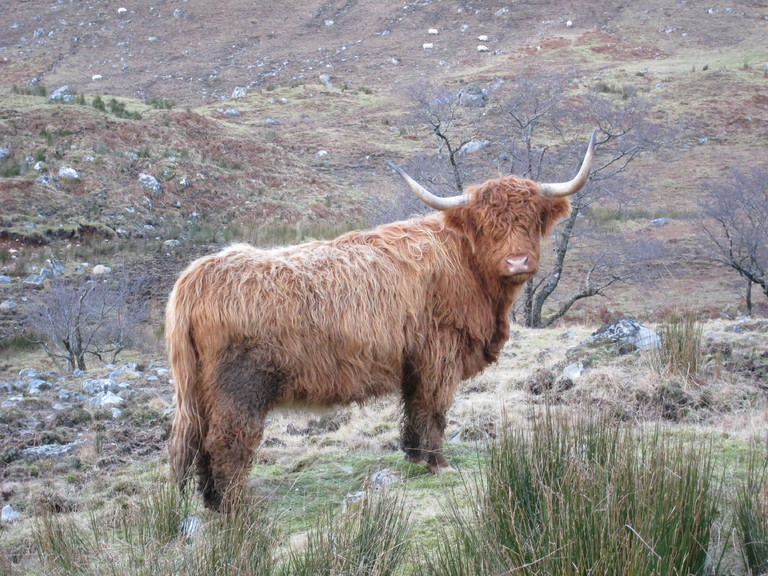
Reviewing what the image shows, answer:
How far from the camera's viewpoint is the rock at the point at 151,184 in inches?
845

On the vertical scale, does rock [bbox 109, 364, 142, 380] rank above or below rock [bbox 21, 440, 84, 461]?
below

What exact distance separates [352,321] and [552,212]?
66.0 inches

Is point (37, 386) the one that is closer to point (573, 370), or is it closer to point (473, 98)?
point (573, 370)

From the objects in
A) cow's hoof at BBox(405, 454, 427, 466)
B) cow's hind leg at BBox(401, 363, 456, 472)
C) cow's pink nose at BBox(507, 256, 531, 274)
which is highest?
cow's pink nose at BBox(507, 256, 531, 274)

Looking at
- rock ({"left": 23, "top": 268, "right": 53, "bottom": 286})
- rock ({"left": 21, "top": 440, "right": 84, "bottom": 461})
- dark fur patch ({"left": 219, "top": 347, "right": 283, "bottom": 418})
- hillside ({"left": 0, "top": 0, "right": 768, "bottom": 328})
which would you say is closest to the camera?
dark fur patch ({"left": 219, "top": 347, "right": 283, "bottom": 418})

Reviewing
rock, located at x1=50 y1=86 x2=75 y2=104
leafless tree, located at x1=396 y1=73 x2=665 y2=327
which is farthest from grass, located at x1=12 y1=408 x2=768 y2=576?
rock, located at x1=50 y1=86 x2=75 y2=104

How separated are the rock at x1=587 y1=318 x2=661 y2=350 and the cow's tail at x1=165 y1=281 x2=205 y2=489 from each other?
506 centimetres

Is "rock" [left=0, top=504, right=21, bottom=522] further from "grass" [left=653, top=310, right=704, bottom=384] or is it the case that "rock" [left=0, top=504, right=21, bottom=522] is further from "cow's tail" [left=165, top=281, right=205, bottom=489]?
"grass" [left=653, top=310, right=704, bottom=384]

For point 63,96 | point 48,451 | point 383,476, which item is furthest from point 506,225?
point 63,96

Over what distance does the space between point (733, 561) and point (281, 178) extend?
23.5 meters

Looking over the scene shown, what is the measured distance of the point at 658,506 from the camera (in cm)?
262

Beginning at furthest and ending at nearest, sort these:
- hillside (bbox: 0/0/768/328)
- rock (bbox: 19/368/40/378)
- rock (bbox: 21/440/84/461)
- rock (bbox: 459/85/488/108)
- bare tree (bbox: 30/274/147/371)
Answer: rock (bbox: 459/85/488/108) → hillside (bbox: 0/0/768/328) → bare tree (bbox: 30/274/147/371) → rock (bbox: 19/368/40/378) → rock (bbox: 21/440/84/461)

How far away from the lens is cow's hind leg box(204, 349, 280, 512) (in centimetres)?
411

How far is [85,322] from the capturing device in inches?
492
